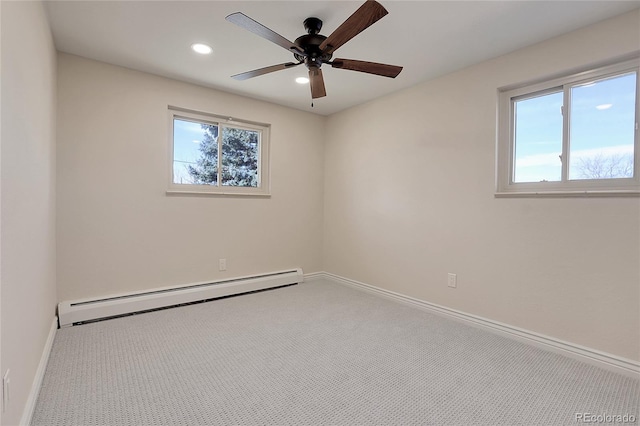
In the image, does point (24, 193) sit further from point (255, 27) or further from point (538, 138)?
point (538, 138)

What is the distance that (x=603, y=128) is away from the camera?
6.90ft

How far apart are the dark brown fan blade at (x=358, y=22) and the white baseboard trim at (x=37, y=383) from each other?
7.88 feet

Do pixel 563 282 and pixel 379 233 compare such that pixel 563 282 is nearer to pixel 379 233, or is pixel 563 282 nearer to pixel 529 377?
pixel 529 377

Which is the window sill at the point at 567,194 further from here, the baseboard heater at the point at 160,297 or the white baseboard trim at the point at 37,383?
the white baseboard trim at the point at 37,383

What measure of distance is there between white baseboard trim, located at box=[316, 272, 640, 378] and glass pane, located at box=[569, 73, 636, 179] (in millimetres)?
1198

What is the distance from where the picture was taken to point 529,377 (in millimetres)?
1875

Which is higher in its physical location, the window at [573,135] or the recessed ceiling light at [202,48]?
the recessed ceiling light at [202,48]

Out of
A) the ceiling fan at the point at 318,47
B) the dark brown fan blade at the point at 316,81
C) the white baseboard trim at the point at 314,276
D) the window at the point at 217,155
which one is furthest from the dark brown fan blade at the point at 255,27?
the white baseboard trim at the point at 314,276

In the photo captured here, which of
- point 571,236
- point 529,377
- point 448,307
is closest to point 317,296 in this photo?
point 448,307

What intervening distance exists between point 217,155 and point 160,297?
163cm

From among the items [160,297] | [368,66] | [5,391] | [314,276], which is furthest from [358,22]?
[314,276]

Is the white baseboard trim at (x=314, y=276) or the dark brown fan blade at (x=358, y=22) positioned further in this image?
the white baseboard trim at (x=314, y=276)

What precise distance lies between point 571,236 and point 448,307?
1.18 m

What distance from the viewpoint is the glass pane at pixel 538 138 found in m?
2.33
